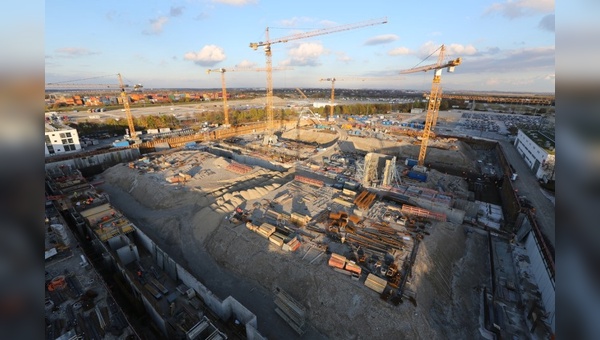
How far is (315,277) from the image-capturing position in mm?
21312

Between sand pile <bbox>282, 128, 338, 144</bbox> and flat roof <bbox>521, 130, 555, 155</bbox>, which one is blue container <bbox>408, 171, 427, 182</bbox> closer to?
flat roof <bbox>521, 130, 555, 155</bbox>

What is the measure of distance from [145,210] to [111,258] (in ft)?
35.3

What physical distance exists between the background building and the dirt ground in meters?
20.2

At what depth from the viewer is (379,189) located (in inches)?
1373

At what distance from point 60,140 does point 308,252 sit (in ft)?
172

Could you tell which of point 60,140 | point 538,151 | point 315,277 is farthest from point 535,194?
point 60,140

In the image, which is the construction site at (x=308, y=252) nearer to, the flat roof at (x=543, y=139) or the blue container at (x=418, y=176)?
the blue container at (x=418, y=176)

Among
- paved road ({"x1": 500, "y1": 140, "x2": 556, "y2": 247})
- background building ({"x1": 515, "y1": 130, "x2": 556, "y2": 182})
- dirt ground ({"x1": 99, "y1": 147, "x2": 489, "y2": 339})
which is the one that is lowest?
dirt ground ({"x1": 99, "y1": 147, "x2": 489, "y2": 339})

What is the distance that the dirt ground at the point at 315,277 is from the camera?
18875 millimetres

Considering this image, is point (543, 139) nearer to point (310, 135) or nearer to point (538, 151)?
point (538, 151)

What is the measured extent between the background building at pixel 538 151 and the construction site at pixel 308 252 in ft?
13.9

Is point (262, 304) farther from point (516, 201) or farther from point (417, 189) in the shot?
point (516, 201)

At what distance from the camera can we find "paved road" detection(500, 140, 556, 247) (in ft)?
93.1

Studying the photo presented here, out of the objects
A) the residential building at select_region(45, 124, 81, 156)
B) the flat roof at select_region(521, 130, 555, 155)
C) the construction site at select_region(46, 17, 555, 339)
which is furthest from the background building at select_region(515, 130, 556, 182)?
the residential building at select_region(45, 124, 81, 156)
